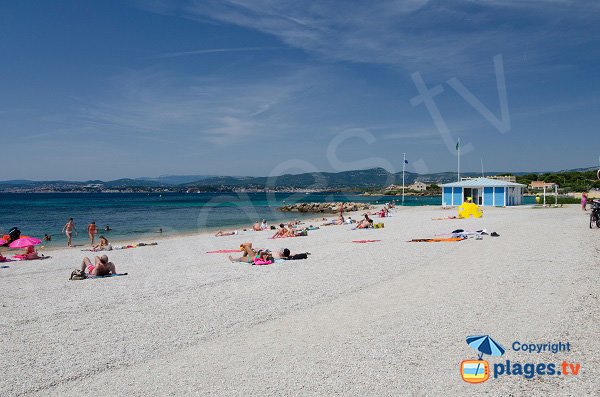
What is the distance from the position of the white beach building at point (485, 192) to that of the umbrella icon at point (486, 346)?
109 ft

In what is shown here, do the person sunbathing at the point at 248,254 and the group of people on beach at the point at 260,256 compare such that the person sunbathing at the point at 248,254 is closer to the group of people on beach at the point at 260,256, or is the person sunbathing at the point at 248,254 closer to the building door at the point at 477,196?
the group of people on beach at the point at 260,256

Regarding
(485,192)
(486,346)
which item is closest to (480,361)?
(486,346)

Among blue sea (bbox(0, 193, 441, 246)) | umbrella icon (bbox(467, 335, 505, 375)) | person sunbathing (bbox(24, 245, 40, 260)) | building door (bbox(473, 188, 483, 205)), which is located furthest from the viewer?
building door (bbox(473, 188, 483, 205))

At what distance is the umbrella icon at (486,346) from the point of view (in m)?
4.68

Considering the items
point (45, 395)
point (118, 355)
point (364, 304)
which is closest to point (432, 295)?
point (364, 304)

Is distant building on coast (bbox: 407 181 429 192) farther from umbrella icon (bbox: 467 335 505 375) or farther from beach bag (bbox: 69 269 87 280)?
umbrella icon (bbox: 467 335 505 375)

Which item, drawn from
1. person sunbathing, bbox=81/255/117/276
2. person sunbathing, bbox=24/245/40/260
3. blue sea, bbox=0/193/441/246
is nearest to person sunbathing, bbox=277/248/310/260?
person sunbathing, bbox=81/255/117/276

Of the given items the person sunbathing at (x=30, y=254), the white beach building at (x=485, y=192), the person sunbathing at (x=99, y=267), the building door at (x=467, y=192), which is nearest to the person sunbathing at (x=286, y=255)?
the person sunbathing at (x=99, y=267)

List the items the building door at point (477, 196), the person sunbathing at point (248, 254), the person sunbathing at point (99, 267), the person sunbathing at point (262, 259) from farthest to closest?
1. the building door at point (477, 196)
2. the person sunbathing at point (248, 254)
3. the person sunbathing at point (262, 259)
4. the person sunbathing at point (99, 267)

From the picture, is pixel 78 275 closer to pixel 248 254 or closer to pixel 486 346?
pixel 248 254

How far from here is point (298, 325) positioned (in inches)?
235

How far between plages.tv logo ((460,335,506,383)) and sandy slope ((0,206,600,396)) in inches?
3.5

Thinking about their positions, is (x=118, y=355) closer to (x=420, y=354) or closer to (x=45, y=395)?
(x=45, y=395)

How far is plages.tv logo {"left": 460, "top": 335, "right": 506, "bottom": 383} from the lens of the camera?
4.20m
